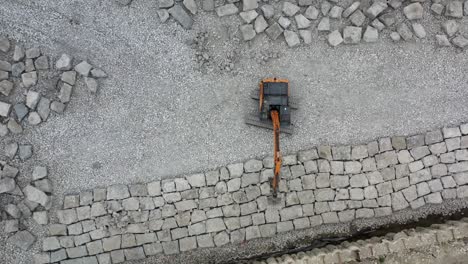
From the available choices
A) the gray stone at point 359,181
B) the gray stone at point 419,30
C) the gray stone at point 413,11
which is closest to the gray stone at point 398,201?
the gray stone at point 359,181

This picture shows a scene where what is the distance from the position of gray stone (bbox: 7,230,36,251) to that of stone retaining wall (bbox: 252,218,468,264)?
3.88m

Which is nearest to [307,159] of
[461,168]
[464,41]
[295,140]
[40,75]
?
[295,140]

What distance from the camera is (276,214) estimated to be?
7.85 metres

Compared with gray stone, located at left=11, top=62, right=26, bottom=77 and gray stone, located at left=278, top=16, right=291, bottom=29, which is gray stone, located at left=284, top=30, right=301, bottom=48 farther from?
gray stone, located at left=11, top=62, right=26, bottom=77

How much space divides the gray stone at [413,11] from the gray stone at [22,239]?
24.6 ft

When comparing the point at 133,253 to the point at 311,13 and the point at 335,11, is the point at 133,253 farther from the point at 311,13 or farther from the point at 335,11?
the point at 335,11

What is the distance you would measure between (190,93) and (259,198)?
85.2 inches

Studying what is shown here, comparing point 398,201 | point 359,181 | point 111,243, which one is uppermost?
point 359,181

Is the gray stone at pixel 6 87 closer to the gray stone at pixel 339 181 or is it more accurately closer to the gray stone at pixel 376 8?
the gray stone at pixel 339 181

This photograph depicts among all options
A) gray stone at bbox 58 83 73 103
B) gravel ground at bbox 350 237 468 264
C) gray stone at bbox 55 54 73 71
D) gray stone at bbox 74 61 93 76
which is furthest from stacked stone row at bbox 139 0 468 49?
gravel ground at bbox 350 237 468 264

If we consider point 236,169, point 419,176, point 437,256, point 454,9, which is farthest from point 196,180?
point 454,9

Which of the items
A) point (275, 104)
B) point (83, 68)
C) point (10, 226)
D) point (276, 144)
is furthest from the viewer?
point (83, 68)

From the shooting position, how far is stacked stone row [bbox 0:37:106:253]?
7.57 m

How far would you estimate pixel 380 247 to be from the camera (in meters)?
7.70
